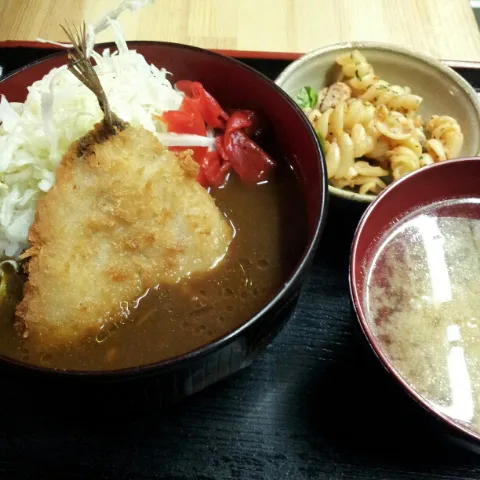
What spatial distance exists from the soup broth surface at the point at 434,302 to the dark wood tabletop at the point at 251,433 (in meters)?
0.08

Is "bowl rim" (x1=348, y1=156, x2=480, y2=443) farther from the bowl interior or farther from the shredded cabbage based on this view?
the shredded cabbage

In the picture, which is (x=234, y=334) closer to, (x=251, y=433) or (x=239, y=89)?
(x=251, y=433)

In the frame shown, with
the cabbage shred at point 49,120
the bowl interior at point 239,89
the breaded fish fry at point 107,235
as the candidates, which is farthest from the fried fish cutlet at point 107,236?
the bowl interior at point 239,89

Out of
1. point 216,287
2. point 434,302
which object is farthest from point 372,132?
point 216,287

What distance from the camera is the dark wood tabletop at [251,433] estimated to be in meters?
1.18

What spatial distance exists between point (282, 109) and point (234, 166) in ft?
0.69

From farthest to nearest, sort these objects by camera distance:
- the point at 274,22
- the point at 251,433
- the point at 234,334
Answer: the point at 274,22
the point at 251,433
the point at 234,334

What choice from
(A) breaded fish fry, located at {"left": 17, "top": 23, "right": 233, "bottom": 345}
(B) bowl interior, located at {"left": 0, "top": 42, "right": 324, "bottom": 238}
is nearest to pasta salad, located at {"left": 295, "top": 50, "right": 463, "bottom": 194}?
(B) bowl interior, located at {"left": 0, "top": 42, "right": 324, "bottom": 238}

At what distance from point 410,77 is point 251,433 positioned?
53.2 inches

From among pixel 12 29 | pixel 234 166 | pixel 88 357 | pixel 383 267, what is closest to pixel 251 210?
pixel 234 166

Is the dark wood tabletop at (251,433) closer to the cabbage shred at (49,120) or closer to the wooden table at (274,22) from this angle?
the cabbage shred at (49,120)

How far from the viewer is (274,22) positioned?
7.22 feet

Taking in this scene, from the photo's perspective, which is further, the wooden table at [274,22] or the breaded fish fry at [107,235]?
the wooden table at [274,22]

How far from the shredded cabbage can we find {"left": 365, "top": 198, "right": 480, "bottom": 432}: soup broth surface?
0.65 m
